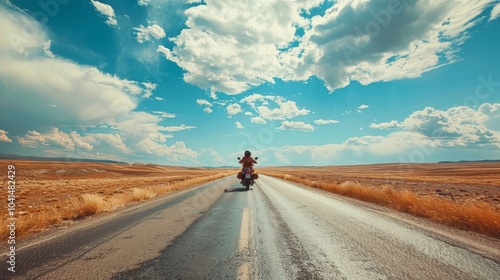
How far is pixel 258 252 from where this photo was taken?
431cm

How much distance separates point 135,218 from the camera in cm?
792

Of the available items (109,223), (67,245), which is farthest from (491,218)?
(109,223)

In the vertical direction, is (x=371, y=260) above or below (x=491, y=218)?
below

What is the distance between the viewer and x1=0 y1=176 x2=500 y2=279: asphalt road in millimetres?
3447

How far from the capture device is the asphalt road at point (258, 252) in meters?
3.45

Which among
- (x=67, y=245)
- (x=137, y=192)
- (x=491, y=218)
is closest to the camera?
(x=67, y=245)

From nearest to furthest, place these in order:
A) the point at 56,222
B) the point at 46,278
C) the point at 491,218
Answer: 1. the point at 46,278
2. the point at 491,218
3. the point at 56,222

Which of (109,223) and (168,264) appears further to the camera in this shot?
(109,223)

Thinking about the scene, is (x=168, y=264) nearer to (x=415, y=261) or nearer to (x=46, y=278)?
(x=46, y=278)

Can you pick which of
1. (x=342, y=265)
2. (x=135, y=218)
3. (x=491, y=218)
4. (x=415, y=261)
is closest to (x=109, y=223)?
(x=135, y=218)

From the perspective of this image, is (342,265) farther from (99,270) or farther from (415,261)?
(99,270)

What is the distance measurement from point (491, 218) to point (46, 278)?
29.3 feet

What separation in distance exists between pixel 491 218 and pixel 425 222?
54.2 inches

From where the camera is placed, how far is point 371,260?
12.9ft
